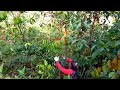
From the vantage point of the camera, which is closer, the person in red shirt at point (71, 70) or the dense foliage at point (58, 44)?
the person in red shirt at point (71, 70)

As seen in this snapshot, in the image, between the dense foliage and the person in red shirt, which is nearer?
the person in red shirt

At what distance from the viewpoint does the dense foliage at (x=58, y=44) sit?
2836 mm

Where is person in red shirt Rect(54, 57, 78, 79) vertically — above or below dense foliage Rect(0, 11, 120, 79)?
below

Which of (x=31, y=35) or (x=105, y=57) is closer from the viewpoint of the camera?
(x=105, y=57)

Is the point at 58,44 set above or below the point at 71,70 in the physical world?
above

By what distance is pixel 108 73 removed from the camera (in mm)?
2502

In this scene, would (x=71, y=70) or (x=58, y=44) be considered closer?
(x=71, y=70)

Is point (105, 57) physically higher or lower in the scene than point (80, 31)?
lower

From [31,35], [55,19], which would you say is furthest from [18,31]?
[55,19]

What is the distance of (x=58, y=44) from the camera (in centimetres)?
342

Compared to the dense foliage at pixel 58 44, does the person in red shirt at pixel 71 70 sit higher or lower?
lower

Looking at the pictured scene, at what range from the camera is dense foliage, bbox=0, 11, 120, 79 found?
2836 mm

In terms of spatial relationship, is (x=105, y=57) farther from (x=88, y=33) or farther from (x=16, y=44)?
(x=16, y=44)
